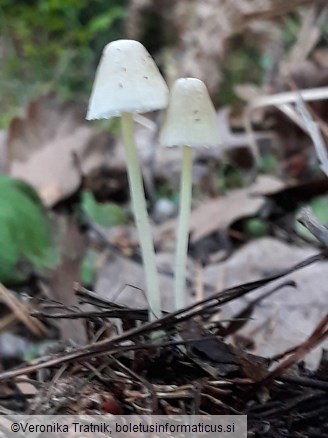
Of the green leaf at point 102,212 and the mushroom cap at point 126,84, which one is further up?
the green leaf at point 102,212

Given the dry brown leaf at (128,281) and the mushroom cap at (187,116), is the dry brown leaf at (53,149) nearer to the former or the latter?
the dry brown leaf at (128,281)

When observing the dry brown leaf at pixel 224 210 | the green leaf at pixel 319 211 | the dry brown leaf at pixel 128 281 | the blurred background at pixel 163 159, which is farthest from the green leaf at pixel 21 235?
the green leaf at pixel 319 211

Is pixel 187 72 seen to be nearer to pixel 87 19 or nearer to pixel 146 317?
pixel 87 19

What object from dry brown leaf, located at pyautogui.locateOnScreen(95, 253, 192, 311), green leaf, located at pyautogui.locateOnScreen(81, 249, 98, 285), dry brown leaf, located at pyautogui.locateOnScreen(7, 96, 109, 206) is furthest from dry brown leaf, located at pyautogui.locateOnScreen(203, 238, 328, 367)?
dry brown leaf, located at pyautogui.locateOnScreen(7, 96, 109, 206)

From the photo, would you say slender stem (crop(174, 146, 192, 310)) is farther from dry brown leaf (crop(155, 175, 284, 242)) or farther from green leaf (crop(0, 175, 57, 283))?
dry brown leaf (crop(155, 175, 284, 242))

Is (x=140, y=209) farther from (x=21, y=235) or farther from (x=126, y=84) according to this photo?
(x=21, y=235)
